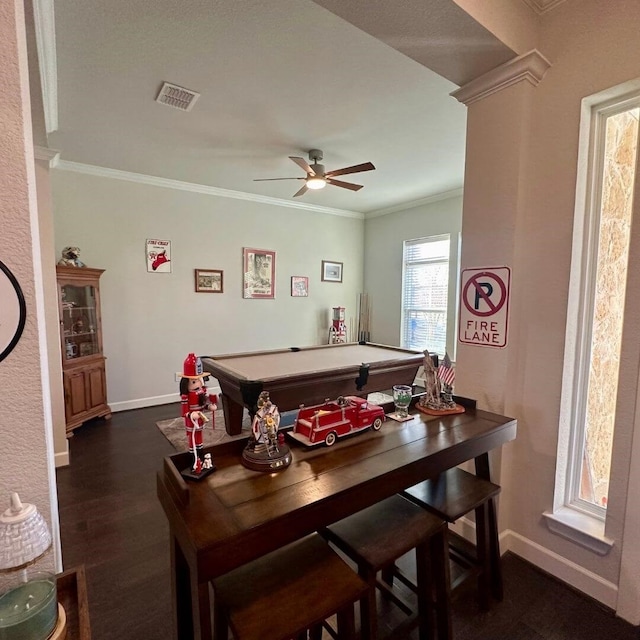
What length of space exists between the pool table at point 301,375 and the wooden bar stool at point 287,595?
1324mm

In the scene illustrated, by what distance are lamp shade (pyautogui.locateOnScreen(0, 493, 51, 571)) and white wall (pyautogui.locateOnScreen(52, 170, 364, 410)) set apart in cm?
393

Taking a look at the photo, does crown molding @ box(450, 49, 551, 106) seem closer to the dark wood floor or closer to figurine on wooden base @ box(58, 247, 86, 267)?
the dark wood floor

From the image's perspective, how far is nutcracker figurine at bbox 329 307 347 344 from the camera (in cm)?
589

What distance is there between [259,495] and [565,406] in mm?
1629

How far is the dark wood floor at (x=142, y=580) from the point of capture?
1.57 m

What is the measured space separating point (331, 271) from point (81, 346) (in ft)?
12.3

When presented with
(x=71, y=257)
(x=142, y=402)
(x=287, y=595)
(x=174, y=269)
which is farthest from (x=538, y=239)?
(x=142, y=402)

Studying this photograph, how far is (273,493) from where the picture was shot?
1.12 metres

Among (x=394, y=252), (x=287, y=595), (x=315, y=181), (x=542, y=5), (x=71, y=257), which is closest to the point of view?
(x=287, y=595)

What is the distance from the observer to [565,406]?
182 centimetres

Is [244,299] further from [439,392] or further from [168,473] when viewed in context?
[168,473]

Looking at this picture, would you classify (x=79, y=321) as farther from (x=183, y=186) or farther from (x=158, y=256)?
(x=183, y=186)

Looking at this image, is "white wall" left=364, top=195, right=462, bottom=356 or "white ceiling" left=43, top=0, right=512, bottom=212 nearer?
"white ceiling" left=43, top=0, right=512, bottom=212

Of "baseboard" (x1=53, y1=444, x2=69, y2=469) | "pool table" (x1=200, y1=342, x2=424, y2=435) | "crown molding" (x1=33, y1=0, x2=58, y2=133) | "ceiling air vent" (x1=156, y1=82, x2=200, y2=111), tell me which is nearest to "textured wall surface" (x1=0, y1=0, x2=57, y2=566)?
"crown molding" (x1=33, y1=0, x2=58, y2=133)
